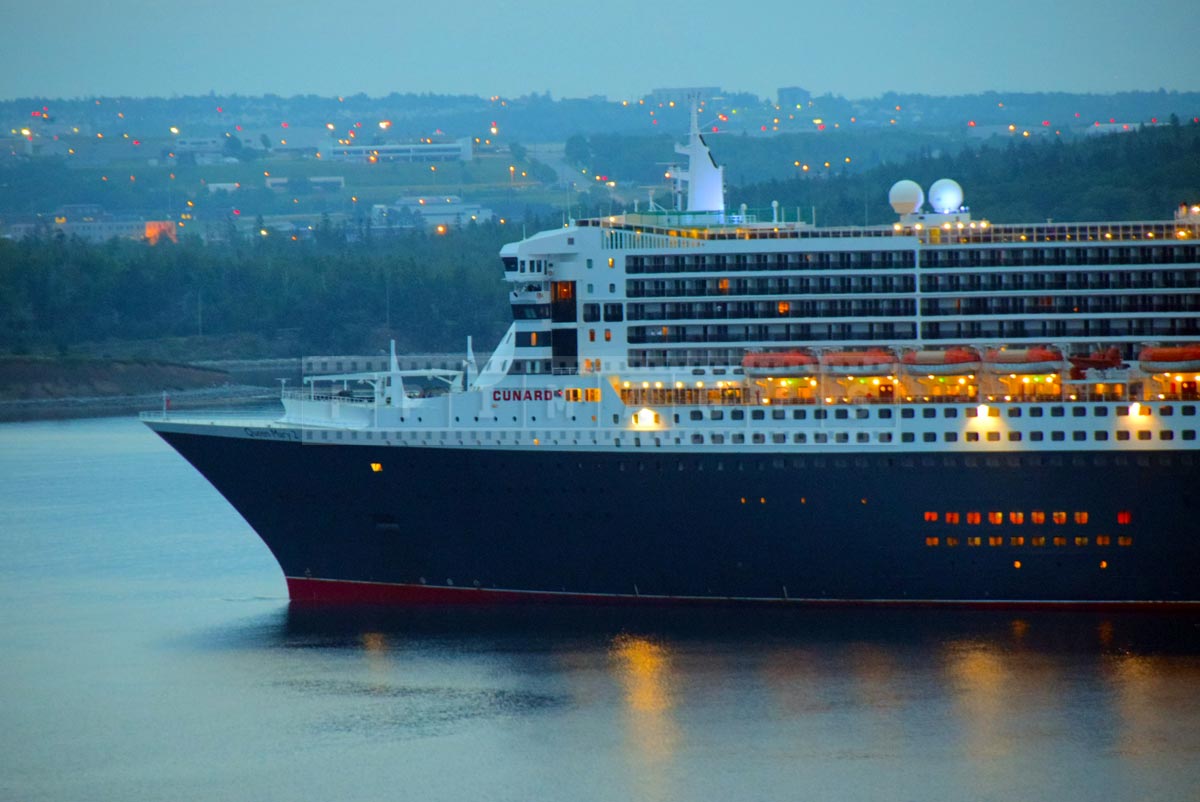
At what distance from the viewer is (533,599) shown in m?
35.9

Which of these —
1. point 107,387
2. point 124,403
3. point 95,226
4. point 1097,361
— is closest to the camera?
point 1097,361

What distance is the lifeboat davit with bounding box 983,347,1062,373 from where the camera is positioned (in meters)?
35.2

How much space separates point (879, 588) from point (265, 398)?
56.4 meters

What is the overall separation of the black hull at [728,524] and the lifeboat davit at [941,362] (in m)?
1.76

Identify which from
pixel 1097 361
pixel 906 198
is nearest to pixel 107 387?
pixel 906 198

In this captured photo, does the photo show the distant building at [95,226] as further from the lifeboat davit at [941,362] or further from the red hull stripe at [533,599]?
the lifeboat davit at [941,362]

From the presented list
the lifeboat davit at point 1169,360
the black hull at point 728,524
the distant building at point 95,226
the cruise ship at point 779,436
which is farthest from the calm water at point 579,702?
the distant building at point 95,226

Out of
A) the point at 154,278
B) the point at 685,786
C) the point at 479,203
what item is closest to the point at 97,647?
the point at 685,786

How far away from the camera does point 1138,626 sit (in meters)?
33.8

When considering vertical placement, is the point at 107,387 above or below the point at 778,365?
below

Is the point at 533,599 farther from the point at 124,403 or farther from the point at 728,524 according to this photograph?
the point at 124,403

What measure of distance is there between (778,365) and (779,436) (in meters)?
1.47

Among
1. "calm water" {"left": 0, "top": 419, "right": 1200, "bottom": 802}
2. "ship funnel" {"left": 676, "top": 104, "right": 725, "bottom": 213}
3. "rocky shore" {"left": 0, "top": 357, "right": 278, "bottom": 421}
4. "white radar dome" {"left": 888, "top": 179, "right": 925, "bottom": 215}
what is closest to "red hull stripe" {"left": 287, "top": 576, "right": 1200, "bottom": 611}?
"calm water" {"left": 0, "top": 419, "right": 1200, "bottom": 802}

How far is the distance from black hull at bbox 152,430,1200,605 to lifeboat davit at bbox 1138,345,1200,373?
1.70m
